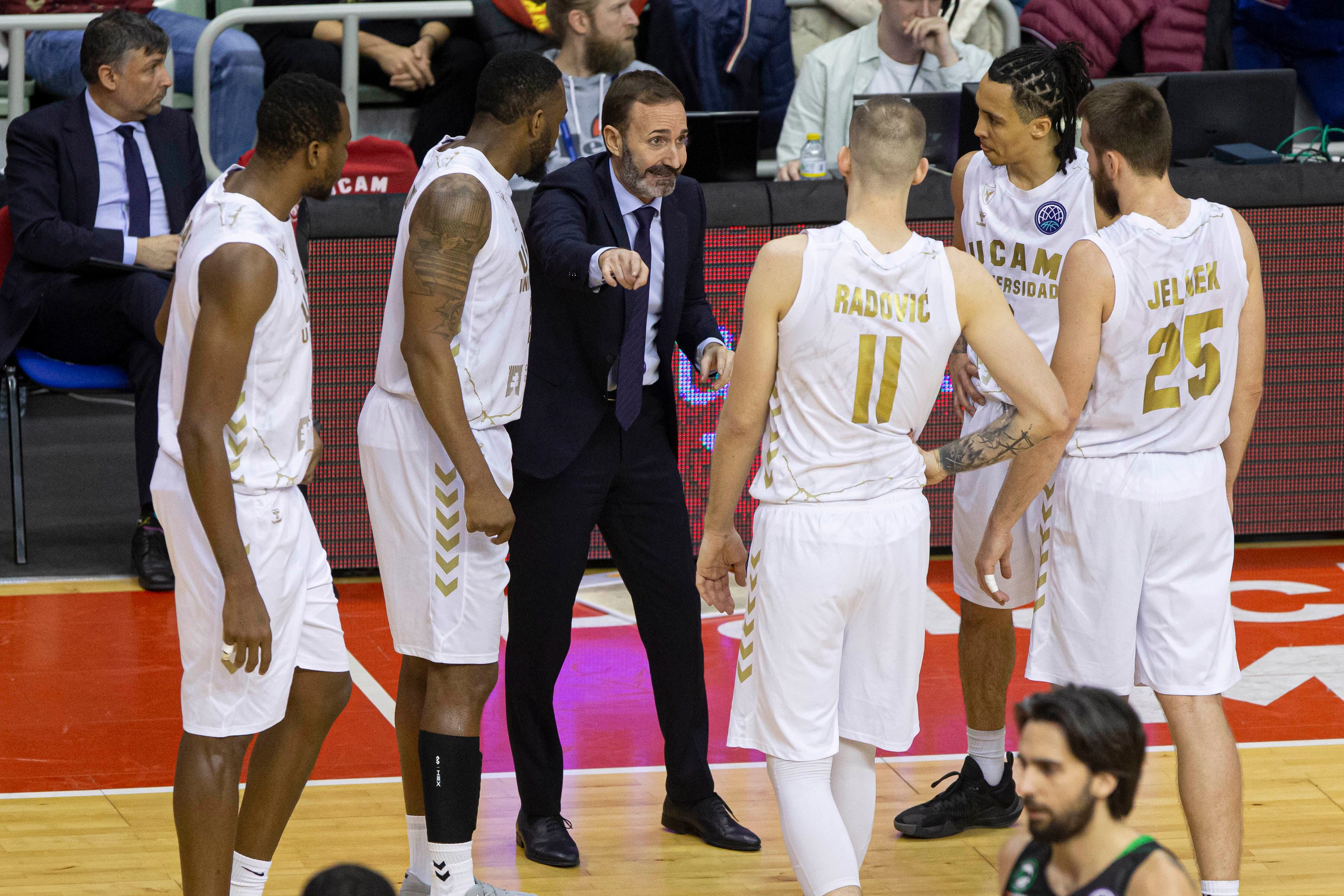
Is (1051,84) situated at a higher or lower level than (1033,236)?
higher

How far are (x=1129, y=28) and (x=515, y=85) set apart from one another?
19.1ft

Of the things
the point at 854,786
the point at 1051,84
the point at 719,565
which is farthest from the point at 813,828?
the point at 1051,84

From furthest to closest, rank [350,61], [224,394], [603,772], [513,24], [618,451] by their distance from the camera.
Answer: [513,24]
[350,61]
[603,772]
[618,451]
[224,394]

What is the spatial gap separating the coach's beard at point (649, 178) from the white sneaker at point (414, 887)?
183 centimetres

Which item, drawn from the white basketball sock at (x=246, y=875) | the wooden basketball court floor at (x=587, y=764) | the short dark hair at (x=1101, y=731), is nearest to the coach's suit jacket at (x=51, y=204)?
the wooden basketball court floor at (x=587, y=764)

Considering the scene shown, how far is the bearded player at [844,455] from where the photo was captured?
11.1ft

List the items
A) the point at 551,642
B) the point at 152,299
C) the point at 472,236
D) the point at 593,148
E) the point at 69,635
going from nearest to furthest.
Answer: the point at 472,236
the point at 551,642
the point at 69,635
the point at 152,299
the point at 593,148

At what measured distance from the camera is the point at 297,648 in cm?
352

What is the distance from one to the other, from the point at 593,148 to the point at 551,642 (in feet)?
10.5

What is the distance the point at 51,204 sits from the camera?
653 cm

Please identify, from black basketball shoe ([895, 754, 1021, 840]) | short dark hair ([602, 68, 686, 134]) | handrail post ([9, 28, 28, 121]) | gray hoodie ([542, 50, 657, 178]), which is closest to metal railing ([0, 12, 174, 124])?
handrail post ([9, 28, 28, 121])

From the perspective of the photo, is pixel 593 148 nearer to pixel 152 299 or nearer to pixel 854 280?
pixel 152 299

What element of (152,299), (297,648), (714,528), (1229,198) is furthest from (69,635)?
(1229,198)

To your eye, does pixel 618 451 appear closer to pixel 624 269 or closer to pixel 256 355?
pixel 624 269
